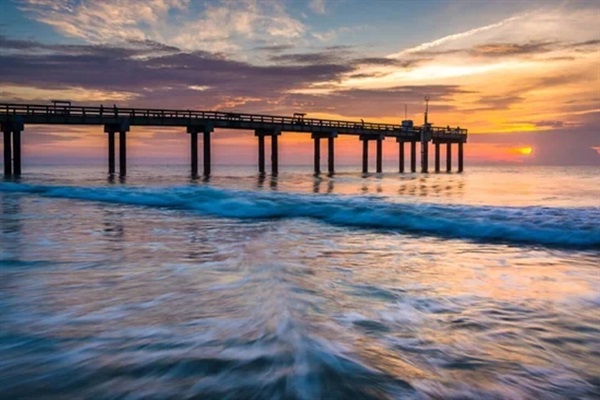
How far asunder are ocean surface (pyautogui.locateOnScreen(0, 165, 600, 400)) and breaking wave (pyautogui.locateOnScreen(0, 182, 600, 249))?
0.24m

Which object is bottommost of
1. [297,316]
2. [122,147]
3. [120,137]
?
[297,316]

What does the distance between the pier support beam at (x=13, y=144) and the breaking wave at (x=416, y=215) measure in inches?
517

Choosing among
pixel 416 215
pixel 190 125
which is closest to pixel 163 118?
pixel 190 125

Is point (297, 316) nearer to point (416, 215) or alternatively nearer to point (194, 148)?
point (416, 215)

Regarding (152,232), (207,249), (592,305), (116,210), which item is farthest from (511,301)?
(116,210)

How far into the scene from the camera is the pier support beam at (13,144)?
104 feet

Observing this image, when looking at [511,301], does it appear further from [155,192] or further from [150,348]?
[155,192]

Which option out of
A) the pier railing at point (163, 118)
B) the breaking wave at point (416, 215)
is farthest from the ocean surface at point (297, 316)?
the pier railing at point (163, 118)

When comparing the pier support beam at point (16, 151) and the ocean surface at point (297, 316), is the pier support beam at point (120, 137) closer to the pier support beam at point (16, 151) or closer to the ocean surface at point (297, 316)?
the pier support beam at point (16, 151)

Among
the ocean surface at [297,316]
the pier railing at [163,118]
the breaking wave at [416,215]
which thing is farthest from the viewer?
the pier railing at [163,118]

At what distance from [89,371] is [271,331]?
4.95 feet

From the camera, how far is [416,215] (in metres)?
14.0

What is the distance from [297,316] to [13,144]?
35.1 m

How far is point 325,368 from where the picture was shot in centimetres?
346
